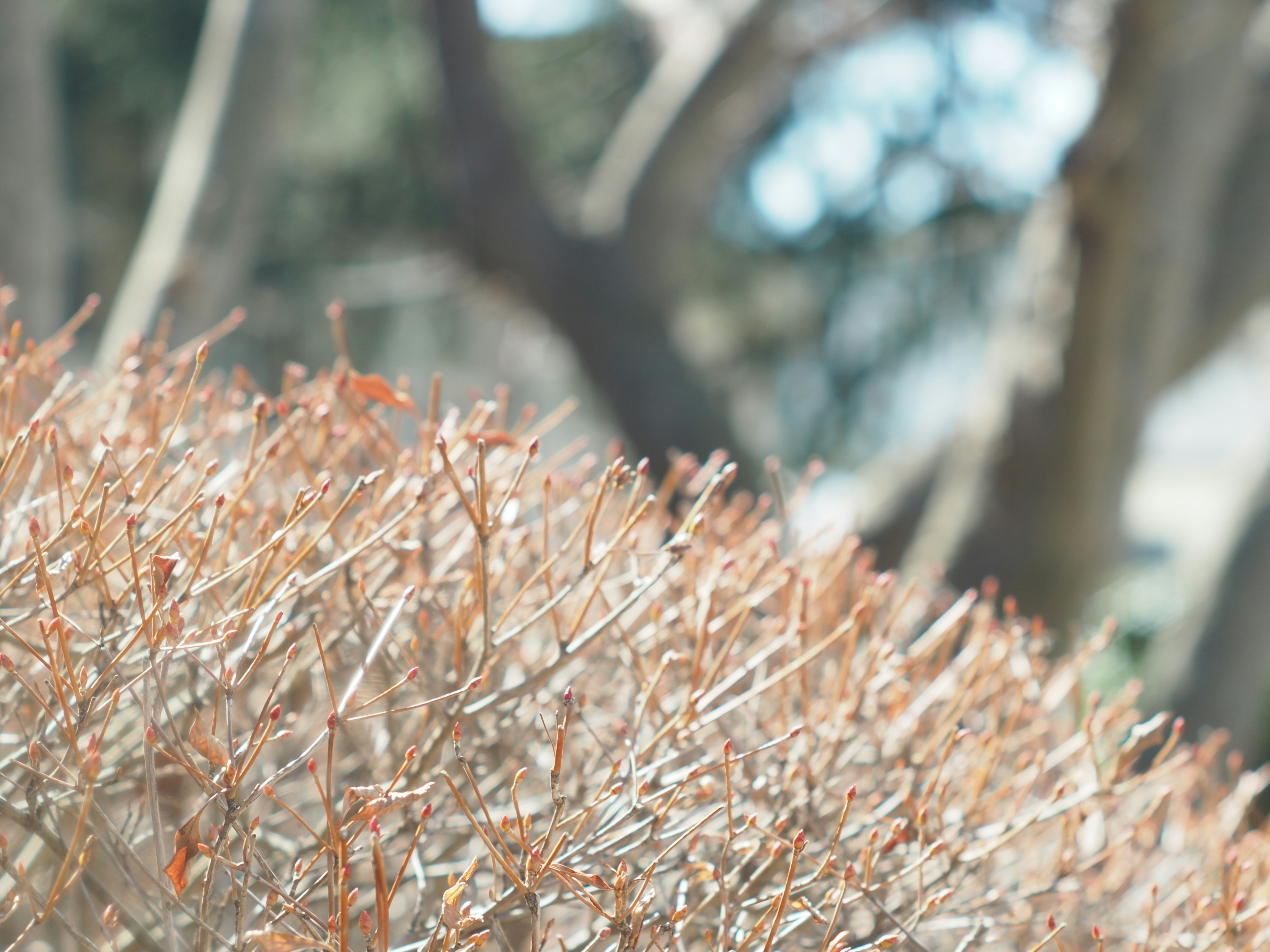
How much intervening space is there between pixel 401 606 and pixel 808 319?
415 inches

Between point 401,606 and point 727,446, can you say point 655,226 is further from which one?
point 401,606

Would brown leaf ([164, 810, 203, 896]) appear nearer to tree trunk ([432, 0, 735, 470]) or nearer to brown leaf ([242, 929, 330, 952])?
brown leaf ([242, 929, 330, 952])

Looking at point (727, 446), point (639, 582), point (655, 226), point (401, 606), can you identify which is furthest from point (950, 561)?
point (401, 606)

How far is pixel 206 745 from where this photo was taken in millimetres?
970

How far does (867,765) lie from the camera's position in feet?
5.25

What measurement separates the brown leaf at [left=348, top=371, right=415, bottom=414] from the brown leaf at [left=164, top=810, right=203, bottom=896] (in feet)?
2.03

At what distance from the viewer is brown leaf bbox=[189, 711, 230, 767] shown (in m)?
0.96

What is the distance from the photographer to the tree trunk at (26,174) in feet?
12.1

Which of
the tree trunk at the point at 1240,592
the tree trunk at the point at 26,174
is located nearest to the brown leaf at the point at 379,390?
the tree trunk at the point at 26,174

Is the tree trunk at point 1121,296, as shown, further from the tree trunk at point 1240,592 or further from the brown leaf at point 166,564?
the brown leaf at point 166,564

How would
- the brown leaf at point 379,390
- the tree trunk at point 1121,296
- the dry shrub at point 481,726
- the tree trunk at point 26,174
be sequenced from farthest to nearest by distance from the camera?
the tree trunk at point 1121,296 → the tree trunk at point 26,174 → the brown leaf at point 379,390 → the dry shrub at point 481,726

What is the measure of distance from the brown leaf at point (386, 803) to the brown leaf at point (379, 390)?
0.59m

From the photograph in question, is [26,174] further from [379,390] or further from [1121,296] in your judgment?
[1121,296]

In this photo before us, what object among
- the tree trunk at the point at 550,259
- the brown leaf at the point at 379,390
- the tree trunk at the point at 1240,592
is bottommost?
the tree trunk at the point at 1240,592
